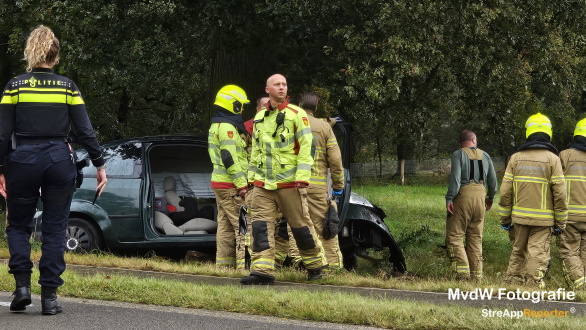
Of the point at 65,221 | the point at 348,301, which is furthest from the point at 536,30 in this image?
the point at 65,221

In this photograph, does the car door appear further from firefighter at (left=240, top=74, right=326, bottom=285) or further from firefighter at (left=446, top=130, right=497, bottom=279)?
firefighter at (left=446, top=130, right=497, bottom=279)

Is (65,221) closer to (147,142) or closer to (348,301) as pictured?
(348,301)

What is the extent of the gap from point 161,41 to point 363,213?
20.2 feet

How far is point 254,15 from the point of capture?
11.6m

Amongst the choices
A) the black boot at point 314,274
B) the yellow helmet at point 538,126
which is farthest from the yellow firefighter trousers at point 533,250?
the black boot at point 314,274

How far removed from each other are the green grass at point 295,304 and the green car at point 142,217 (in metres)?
2.26

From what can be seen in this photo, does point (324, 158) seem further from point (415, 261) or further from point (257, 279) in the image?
point (415, 261)

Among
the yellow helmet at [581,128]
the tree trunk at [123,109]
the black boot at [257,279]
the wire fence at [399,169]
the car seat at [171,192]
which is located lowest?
the wire fence at [399,169]

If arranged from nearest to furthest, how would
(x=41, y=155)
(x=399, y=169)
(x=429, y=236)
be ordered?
(x=41, y=155) < (x=429, y=236) < (x=399, y=169)

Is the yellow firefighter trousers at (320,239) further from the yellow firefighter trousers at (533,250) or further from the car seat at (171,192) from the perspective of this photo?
the car seat at (171,192)

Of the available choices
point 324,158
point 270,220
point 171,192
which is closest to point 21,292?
point 270,220

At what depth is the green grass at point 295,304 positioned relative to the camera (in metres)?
4.89

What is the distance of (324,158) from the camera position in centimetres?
812

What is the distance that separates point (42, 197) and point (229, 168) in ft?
9.81
